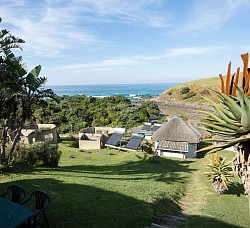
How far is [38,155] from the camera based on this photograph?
15891 mm

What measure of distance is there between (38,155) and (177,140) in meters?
16.0

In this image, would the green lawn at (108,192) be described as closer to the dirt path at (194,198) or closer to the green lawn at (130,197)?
the green lawn at (130,197)

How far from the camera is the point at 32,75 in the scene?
14.4m

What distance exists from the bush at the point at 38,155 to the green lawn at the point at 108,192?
0.89 metres

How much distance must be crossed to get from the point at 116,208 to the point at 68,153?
50.2 feet

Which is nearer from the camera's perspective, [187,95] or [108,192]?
[108,192]

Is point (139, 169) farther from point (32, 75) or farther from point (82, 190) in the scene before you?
point (32, 75)

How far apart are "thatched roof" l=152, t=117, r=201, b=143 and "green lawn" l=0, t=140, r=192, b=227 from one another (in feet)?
28.0

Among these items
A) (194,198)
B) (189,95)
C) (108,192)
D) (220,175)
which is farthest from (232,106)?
(189,95)

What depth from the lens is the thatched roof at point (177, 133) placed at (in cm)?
2798

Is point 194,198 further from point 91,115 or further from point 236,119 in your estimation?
point 91,115

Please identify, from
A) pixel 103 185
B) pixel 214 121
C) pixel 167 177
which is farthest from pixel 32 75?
pixel 214 121

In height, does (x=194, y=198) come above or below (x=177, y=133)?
below

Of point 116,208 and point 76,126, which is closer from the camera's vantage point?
point 116,208
